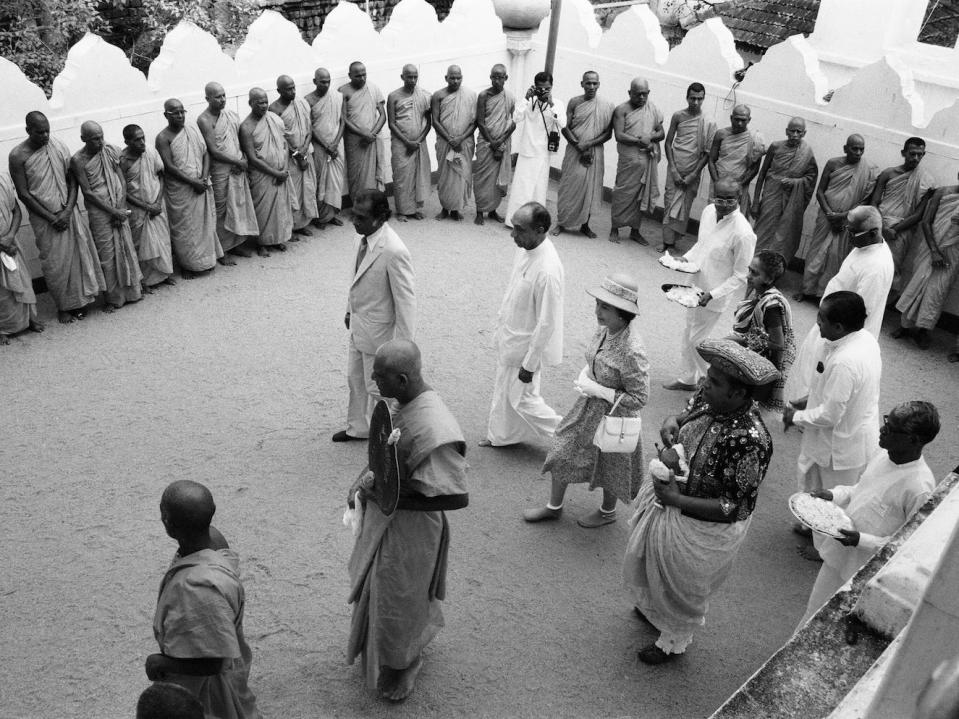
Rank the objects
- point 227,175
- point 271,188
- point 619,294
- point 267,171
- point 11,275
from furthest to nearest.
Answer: point 271,188
point 267,171
point 227,175
point 11,275
point 619,294

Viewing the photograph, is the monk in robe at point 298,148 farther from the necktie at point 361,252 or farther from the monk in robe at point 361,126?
the necktie at point 361,252

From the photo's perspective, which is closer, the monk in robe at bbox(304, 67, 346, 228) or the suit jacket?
the suit jacket

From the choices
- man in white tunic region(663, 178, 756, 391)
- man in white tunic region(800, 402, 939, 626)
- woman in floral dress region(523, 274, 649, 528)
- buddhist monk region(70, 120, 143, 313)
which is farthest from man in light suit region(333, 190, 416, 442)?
buddhist monk region(70, 120, 143, 313)

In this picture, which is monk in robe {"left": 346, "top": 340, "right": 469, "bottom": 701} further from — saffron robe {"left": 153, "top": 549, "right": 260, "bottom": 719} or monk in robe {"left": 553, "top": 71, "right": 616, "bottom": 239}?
monk in robe {"left": 553, "top": 71, "right": 616, "bottom": 239}

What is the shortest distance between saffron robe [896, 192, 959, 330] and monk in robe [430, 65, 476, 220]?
531 centimetres

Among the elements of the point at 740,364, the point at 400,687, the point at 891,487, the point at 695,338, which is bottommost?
the point at 400,687

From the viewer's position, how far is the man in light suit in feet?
18.4

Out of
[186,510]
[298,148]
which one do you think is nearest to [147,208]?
[298,148]

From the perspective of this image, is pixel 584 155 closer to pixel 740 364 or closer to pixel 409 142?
pixel 409 142

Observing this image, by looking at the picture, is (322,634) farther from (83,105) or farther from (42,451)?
(83,105)

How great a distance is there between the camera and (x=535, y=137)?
35.0ft

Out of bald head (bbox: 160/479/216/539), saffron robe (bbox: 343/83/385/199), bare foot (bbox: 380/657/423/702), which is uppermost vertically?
bald head (bbox: 160/479/216/539)

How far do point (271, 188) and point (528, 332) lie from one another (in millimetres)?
4840

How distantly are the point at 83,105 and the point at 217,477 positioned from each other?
14.5ft
